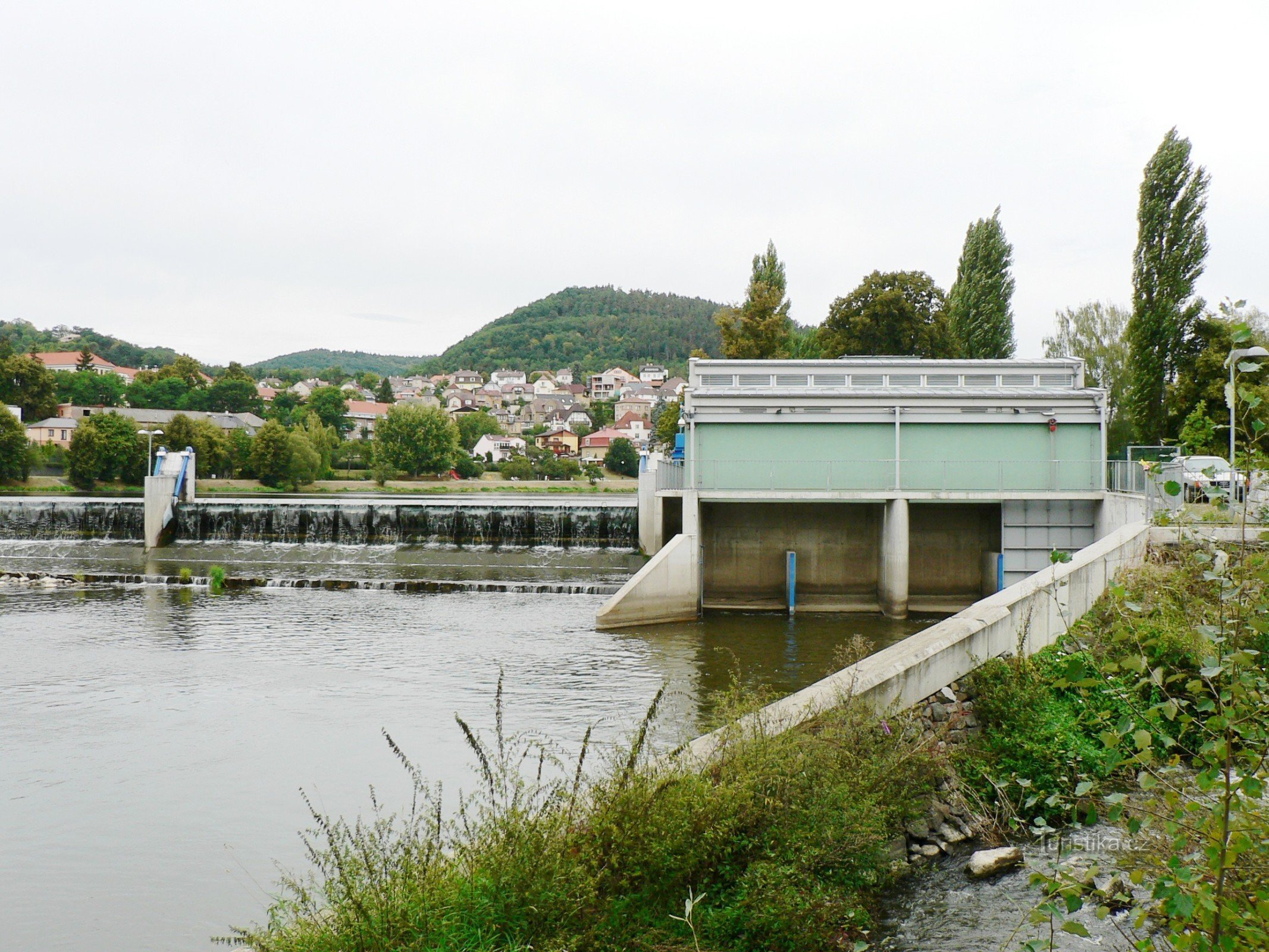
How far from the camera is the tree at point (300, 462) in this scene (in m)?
67.0

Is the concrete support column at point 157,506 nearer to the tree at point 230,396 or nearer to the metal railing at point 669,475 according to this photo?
the metal railing at point 669,475

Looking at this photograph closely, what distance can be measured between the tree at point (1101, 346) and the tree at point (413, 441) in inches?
1878

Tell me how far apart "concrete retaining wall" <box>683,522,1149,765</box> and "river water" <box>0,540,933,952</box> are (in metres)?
1.94

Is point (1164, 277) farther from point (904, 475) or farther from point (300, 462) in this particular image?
point (300, 462)

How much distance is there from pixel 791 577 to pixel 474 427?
10737 centimetres

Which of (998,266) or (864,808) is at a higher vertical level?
(998,266)

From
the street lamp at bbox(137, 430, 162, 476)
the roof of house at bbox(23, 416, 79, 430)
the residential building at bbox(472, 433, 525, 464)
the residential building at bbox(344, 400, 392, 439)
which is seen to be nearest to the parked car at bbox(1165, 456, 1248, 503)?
the street lamp at bbox(137, 430, 162, 476)

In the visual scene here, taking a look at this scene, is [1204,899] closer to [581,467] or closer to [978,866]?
[978,866]

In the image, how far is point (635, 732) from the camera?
38.8 ft

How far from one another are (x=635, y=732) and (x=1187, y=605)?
6932mm

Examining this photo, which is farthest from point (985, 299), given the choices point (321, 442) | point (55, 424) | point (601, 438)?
point (601, 438)

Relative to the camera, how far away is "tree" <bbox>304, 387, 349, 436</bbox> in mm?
109625

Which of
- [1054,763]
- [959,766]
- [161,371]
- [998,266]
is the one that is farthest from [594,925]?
[161,371]

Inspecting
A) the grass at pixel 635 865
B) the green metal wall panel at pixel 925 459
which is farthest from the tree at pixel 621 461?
the grass at pixel 635 865
